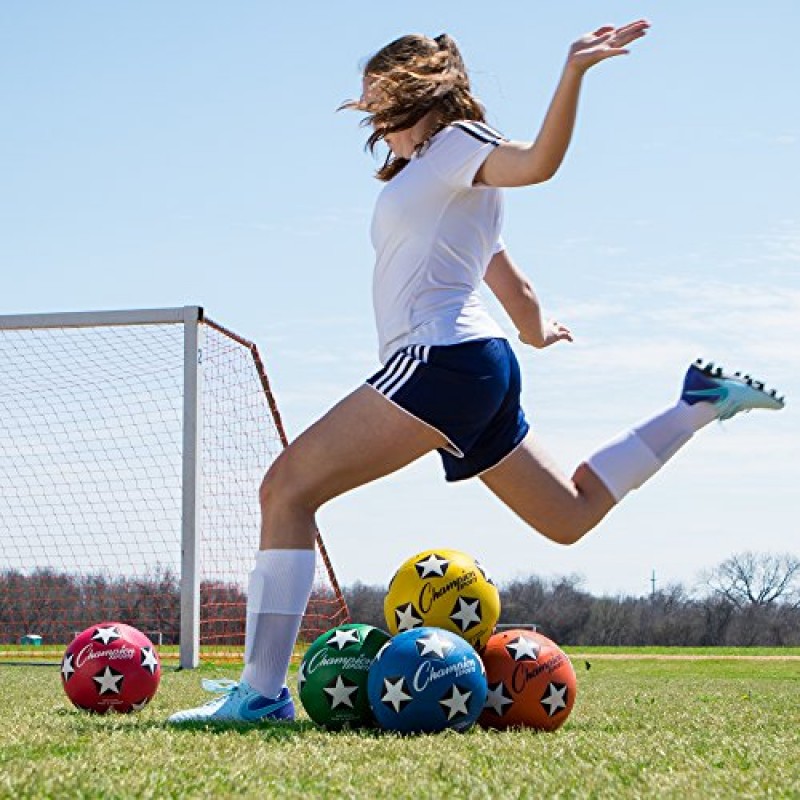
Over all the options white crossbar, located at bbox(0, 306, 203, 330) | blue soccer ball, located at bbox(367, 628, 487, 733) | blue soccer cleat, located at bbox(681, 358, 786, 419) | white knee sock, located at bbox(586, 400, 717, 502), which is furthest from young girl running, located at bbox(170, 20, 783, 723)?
white crossbar, located at bbox(0, 306, 203, 330)

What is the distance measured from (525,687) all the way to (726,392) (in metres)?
1.51

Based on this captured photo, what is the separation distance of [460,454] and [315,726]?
1.18m

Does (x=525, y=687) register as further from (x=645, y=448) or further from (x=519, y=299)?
(x=519, y=299)

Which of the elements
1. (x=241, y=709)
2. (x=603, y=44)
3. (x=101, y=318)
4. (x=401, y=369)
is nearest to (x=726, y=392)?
(x=401, y=369)

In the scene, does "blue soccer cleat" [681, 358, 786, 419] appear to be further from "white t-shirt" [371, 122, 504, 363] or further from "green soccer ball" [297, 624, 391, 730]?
"green soccer ball" [297, 624, 391, 730]

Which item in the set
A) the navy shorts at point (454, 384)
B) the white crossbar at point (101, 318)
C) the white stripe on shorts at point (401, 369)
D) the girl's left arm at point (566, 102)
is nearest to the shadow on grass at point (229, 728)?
the navy shorts at point (454, 384)

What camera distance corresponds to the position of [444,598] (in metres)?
5.13

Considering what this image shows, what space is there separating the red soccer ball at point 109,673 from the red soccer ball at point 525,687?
1.69 meters

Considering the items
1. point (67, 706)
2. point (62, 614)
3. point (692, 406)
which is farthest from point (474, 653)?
point (62, 614)

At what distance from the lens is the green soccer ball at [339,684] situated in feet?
16.1

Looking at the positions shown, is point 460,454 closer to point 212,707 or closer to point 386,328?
point 386,328

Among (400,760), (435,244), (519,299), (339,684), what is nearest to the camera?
(400,760)

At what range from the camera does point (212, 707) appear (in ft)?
16.0

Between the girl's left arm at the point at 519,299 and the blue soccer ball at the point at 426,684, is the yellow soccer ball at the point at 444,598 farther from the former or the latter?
the girl's left arm at the point at 519,299
